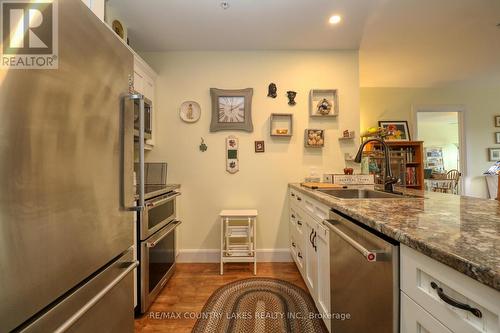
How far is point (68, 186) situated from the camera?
73 cm

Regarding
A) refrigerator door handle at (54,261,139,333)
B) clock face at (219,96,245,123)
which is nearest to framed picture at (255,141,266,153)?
clock face at (219,96,245,123)

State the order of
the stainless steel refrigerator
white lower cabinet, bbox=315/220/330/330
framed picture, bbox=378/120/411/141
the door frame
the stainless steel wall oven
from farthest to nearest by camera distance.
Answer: the door frame
framed picture, bbox=378/120/411/141
the stainless steel wall oven
white lower cabinet, bbox=315/220/330/330
the stainless steel refrigerator

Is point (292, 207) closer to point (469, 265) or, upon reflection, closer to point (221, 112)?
point (221, 112)

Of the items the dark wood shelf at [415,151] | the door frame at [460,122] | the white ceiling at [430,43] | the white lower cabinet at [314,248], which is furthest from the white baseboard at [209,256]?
the door frame at [460,122]

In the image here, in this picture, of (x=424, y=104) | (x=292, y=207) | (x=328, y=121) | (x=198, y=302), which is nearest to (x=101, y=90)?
(x=198, y=302)

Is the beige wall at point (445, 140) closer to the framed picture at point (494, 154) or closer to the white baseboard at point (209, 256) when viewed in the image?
the framed picture at point (494, 154)

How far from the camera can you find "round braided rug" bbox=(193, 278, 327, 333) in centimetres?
158

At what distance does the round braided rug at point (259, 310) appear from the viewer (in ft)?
5.20

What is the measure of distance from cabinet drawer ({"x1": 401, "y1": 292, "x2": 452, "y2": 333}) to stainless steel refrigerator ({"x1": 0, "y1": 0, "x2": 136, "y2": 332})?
101 centimetres

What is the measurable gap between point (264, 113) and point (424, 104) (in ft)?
11.1

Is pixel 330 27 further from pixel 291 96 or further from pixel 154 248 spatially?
pixel 154 248

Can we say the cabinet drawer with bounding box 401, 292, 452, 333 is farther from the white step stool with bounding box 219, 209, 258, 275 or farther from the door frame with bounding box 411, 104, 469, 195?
the door frame with bounding box 411, 104, 469, 195

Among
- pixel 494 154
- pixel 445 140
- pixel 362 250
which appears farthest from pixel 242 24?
pixel 445 140

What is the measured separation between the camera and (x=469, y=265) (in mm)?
453
